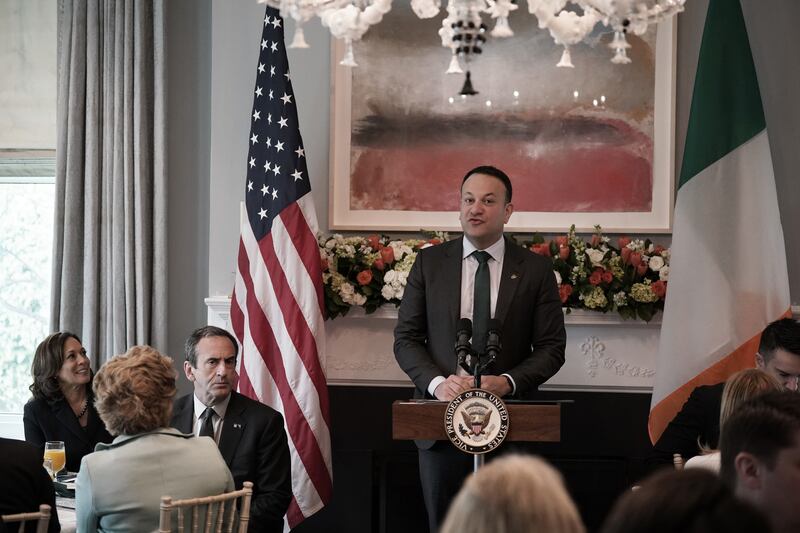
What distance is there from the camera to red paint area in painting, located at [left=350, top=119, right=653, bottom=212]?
5457mm

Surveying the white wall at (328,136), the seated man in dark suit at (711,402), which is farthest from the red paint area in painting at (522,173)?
the seated man in dark suit at (711,402)

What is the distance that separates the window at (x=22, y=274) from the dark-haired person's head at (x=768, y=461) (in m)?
4.76

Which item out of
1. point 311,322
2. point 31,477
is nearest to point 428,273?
point 311,322

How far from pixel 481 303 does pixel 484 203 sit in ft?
1.31

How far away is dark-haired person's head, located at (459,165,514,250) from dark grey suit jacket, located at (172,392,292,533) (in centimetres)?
109

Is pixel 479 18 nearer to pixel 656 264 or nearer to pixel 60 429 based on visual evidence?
pixel 656 264

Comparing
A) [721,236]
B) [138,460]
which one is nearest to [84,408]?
[138,460]

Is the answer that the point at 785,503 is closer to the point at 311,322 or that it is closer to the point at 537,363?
the point at 537,363

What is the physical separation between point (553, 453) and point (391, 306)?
112 cm

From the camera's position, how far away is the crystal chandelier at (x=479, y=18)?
2.80 metres

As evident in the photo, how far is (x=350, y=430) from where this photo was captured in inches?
214

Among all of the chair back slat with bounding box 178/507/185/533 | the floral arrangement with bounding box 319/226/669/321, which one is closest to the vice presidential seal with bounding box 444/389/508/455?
the chair back slat with bounding box 178/507/185/533

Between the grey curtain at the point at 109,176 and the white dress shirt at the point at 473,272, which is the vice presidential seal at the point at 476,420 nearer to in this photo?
the white dress shirt at the point at 473,272

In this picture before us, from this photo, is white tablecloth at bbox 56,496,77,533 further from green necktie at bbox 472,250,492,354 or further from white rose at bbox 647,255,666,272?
white rose at bbox 647,255,666,272
